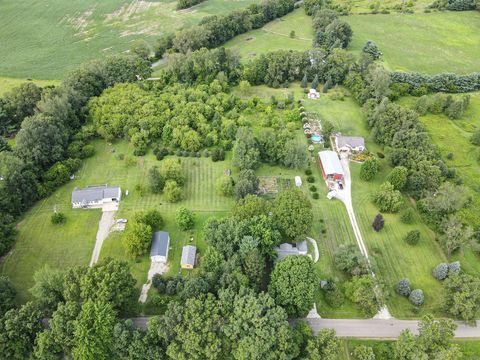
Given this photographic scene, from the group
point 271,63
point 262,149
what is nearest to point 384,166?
point 262,149

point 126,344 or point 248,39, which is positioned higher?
point 248,39

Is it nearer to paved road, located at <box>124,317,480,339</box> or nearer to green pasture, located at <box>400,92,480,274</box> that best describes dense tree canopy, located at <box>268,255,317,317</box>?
paved road, located at <box>124,317,480,339</box>

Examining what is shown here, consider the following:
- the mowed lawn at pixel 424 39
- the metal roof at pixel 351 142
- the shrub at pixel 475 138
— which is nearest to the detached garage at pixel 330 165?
the metal roof at pixel 351 142

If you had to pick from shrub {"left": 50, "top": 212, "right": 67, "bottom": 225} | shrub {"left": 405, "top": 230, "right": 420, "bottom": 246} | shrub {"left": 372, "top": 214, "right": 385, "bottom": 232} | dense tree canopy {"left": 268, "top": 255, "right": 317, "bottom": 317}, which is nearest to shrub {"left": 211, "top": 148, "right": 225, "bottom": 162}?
shrub {"left": 50, "top": 212, "right": 67, "bottom": 225}

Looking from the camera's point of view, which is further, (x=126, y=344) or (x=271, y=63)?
(x=271, y=63)

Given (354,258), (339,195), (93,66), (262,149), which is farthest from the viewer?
(93,66)

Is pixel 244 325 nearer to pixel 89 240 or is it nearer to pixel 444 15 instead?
pixel 89 240

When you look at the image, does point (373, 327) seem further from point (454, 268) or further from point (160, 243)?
point (160, 243)

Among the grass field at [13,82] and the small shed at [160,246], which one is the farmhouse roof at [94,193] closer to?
the small shed at [160,246]
